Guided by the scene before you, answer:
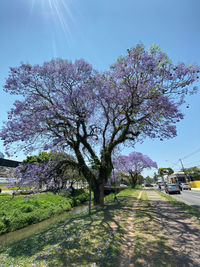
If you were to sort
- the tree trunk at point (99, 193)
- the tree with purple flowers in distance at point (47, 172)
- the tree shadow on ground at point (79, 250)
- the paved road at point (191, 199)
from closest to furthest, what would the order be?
1. the tree shadow on ground at point (79, 250)
2. the tree with purple flowers in distance at point (47, 172)
3. the tree trunk at point (99, 193)
4. the paved road at point (191, 199)

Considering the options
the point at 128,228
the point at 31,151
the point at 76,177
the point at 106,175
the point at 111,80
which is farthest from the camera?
the point at 76,177

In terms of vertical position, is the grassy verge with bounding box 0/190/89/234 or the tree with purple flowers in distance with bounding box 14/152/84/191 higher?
the tree with purple flowers in distance with bounding box 14/152/84/191

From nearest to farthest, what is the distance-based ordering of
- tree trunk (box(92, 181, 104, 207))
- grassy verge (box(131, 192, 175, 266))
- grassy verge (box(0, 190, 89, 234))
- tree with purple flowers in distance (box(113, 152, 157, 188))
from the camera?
grassy verge (box(131, 192, 175, 266)) → grassy verge (box(0, 190, 89, 234)) → tree trunk (box(92, 181, 104, 207)) → tree with purple flowers in distance (box(113, 152, 157, 188))

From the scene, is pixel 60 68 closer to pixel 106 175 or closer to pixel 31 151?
pixel 31 151

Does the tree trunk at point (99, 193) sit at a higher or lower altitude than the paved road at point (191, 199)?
higher

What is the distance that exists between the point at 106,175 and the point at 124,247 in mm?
6921

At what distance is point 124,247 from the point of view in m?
4.06

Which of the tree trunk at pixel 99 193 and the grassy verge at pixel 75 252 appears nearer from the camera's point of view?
the grassy verge at pixel 75 252

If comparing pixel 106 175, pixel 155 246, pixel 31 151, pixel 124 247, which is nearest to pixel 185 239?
pixel 155 246

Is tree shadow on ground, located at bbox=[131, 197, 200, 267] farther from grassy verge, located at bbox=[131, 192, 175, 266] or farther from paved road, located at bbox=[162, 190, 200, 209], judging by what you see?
paved road, located at bbox=[162, 190, 200, 209]

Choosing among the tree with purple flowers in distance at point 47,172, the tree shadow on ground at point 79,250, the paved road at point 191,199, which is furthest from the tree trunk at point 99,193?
the paved road at point 191,199

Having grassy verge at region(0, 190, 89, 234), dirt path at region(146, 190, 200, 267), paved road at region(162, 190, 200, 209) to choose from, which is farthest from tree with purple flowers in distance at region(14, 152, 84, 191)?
paved road at region(162, 190, 200, 209)

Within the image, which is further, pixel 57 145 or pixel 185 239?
pixel 57 145

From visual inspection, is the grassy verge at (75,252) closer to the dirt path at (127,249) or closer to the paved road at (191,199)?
the dirt path at (127,249)
